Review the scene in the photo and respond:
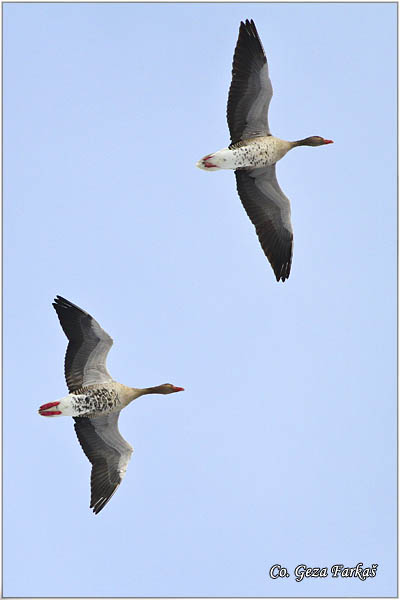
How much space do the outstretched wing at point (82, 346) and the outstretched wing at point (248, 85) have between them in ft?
15.0

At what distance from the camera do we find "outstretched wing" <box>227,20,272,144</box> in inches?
791

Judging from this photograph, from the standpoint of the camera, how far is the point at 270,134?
68.4ft

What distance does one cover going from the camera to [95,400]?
19.9m

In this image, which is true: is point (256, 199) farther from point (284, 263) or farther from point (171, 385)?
point (171, 385)

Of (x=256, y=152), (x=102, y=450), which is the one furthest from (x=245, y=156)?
(x=102, y=450)

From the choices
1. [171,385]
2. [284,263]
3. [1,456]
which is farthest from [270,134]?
[1,456]

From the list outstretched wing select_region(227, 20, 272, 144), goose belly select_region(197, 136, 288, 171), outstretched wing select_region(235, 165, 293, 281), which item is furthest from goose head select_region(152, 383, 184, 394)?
outstretched wing select_region(227, 20, 272, 144)

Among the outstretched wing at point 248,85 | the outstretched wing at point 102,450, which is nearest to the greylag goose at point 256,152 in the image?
the outstretched wing at point 248,85

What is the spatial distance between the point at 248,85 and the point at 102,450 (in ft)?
24.2

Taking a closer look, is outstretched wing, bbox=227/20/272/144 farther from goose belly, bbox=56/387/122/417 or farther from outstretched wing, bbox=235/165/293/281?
goose belly, bbox=56/387/122/417

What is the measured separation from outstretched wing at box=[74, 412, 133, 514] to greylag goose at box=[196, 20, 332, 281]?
14.6 feet

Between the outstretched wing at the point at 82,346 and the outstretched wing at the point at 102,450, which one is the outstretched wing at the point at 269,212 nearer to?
the outstretched wing at the point at 82,346

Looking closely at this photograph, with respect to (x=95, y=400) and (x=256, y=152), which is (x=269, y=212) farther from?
(x=95, y=400)

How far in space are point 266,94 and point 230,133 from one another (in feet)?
3.35
